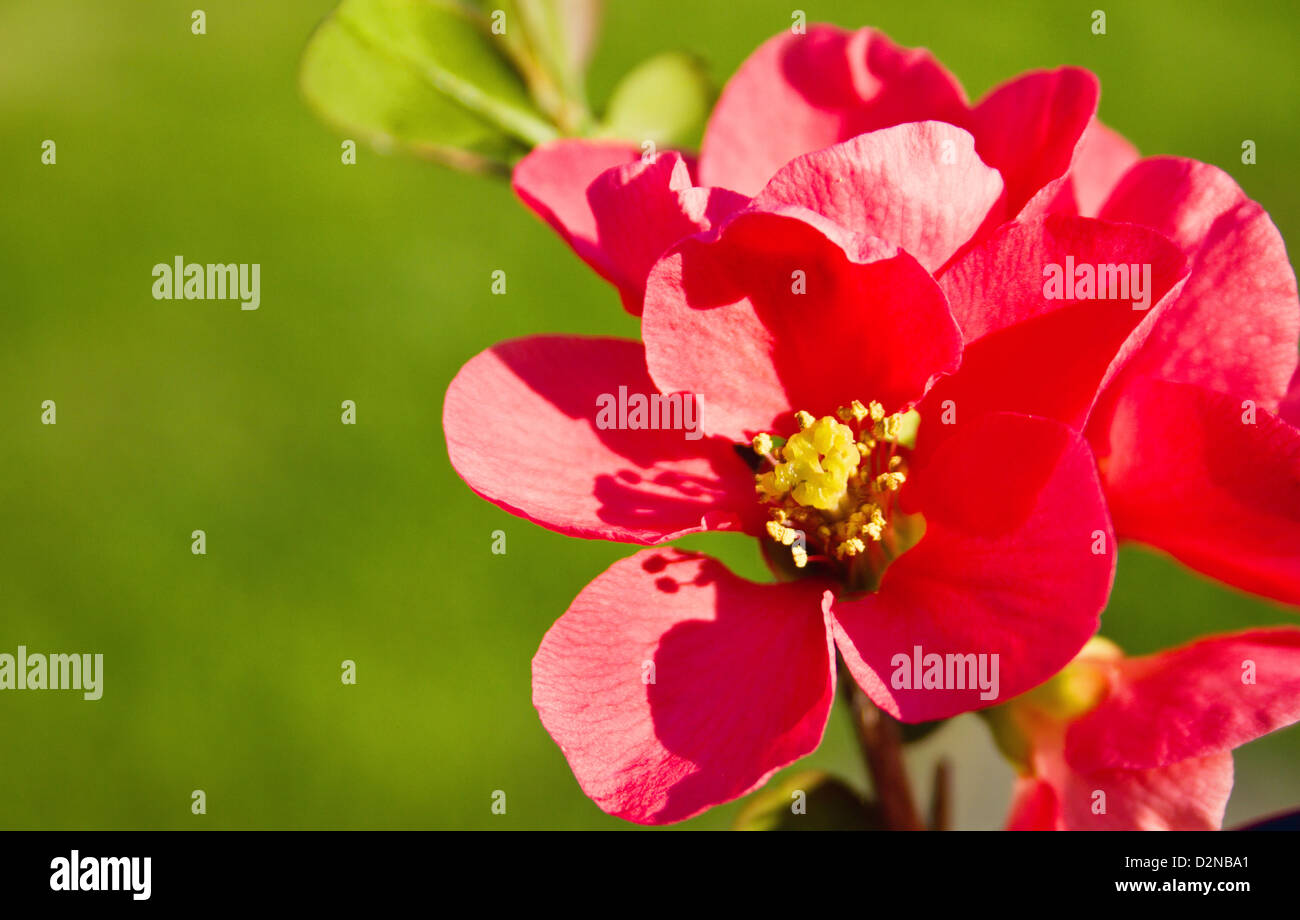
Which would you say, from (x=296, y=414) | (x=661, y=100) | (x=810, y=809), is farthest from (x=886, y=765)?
(x=296, y=414)

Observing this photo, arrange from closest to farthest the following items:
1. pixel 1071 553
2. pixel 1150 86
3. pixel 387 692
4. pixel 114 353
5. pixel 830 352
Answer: pixel 1071 553
pixel 830 352
pixel 387 692
pixel 114 353
pixel 1150 86

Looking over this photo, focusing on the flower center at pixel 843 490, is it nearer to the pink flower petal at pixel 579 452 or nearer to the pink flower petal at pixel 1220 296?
the pink flower petal at pixel 579 452

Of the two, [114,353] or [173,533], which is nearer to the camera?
[173,533]

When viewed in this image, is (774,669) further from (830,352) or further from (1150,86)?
(1150,86)

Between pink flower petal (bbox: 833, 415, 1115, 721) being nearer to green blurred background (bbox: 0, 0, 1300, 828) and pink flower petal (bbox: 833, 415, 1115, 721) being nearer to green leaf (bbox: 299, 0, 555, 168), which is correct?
green leaf (bbox: 299, 0, 555, 168)

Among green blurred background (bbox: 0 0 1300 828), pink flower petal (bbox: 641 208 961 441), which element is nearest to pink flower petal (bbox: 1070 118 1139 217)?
pink flower petal (bbox: 641 208 961 441)
